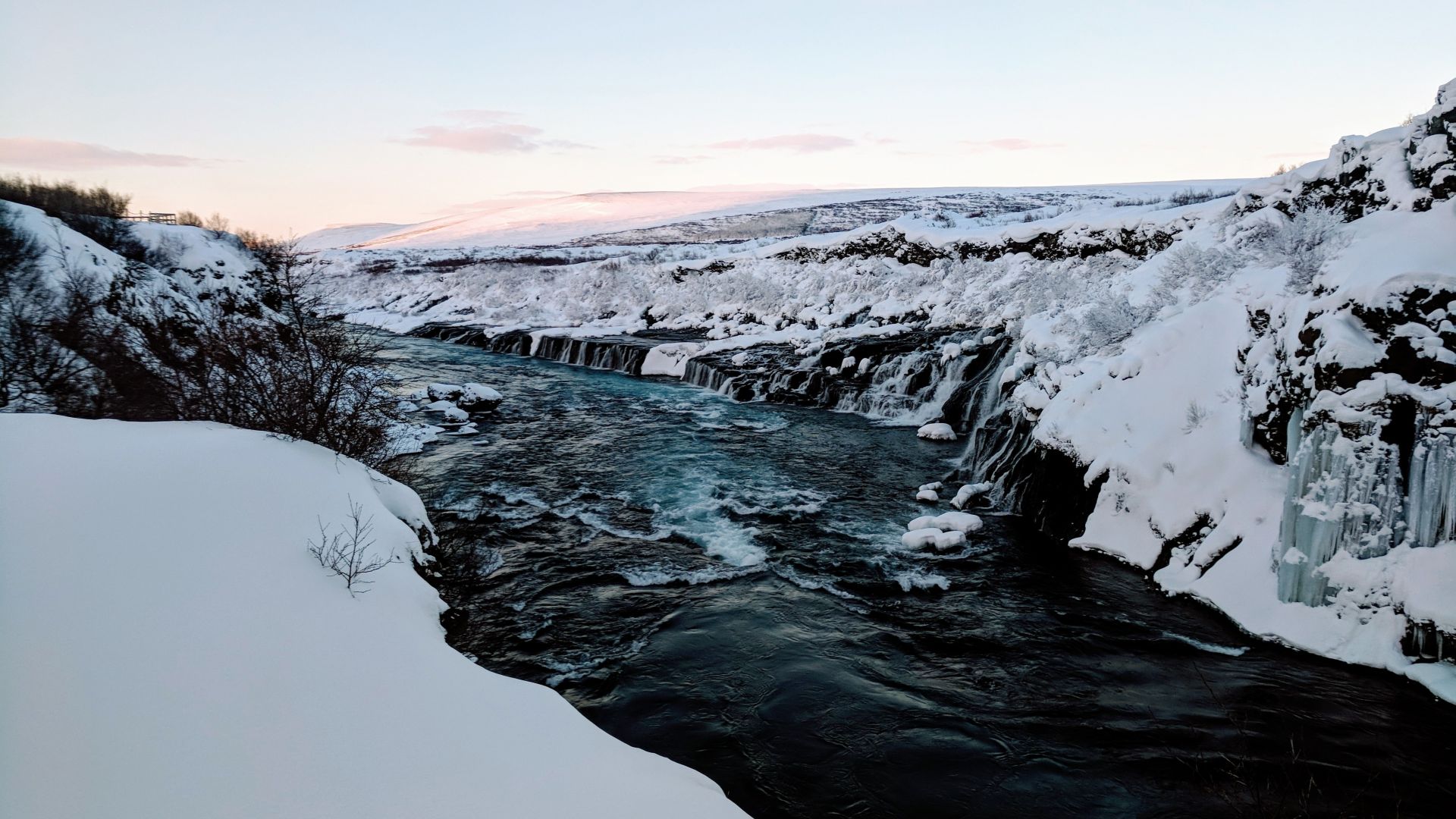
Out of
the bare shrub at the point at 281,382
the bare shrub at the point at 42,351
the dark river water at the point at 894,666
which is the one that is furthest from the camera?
the bare shrub at the point at 42,351

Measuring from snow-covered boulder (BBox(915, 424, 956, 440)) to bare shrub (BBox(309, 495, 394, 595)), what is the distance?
39.6 ft

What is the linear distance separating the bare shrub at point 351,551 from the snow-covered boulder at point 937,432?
39.6 ft

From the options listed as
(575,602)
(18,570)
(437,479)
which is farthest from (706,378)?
(18,570)

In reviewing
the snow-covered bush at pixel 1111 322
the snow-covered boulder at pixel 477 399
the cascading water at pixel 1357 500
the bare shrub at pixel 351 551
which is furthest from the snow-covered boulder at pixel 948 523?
the snow-covered boulder at pixel 477 399

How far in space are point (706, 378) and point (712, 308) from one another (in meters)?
12.2

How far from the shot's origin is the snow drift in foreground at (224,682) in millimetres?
3213

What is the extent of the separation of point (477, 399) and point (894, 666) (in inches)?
596

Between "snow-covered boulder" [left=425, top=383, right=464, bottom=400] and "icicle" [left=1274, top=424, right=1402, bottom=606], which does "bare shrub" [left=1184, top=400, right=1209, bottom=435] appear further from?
"snow-covered boulder" [left=425, top=383, right=464, bottom=400]

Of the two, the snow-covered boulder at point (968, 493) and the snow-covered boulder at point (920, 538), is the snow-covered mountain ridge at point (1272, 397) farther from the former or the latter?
the snow-covered boulder at point (920, 538)

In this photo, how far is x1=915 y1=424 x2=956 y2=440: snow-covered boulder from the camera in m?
15.9

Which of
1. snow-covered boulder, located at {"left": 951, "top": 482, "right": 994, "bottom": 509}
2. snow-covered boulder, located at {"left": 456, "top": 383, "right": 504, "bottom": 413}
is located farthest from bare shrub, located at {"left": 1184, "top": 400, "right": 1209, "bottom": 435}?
snow-covered boulder, located at {"left": 456, "top": 383, "right": 504, "bottom": 413}

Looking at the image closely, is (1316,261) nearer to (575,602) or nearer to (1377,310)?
(1377,310)

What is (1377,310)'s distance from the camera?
258 inches

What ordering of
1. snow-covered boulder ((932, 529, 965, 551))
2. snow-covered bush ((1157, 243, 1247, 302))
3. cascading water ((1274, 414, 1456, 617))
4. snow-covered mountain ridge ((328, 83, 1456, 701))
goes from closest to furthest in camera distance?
1. cascading water ((1274, 414, 1456, 617))
2. snow-covered mountain ridge ((328, 83, 1456, 701))
3. snow-covered boulder ((932, 529, 965, 551))
4. snow-covered bush ((1157, 243, 1247, 302))
